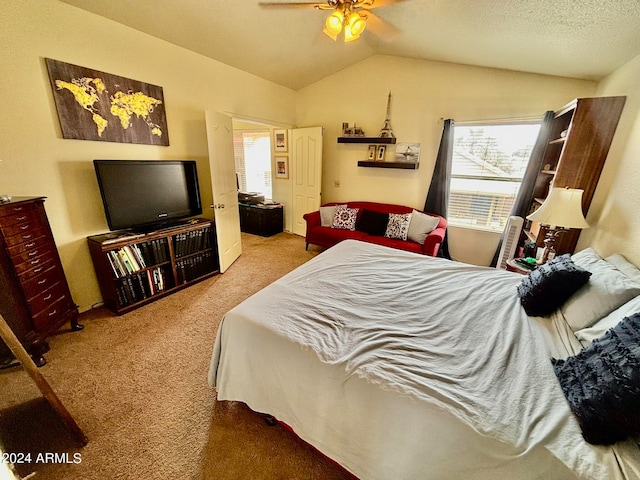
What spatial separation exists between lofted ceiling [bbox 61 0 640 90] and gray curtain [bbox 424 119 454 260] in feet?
2.82

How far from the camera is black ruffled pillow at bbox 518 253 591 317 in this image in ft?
4.67

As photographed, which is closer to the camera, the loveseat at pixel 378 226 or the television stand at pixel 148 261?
the television stand at pixel 148 261

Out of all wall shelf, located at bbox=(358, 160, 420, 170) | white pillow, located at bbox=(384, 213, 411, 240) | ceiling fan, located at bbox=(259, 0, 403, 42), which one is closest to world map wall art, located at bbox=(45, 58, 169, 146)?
ceiling fan, located at bbox=(259, 0, 403, 42)

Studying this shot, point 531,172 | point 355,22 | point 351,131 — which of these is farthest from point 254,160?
point 531,172

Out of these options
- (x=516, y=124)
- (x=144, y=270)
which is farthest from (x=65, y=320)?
(x=516, y=124)

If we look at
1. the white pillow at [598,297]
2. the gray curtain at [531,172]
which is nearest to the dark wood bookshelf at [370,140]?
the gray curtain at [531,172]

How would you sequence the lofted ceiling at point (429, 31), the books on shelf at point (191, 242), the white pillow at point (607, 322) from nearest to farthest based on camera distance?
the white pillow at point (607, 322)
the lofted ceiling at point (429, 31)
the books on shelf at point (191, 242)

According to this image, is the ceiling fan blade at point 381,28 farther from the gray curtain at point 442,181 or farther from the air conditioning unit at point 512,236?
the air conditioning unit at point 512,236

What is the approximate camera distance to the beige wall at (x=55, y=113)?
→ 6.04ft

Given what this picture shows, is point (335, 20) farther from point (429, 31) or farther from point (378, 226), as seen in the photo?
point (378, 226)

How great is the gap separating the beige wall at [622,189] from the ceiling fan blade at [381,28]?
Answer: 204 centimetres

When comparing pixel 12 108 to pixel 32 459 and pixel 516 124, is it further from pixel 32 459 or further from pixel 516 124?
pixel 516 124

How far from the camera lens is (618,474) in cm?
71

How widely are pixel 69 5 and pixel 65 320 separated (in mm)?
2552
